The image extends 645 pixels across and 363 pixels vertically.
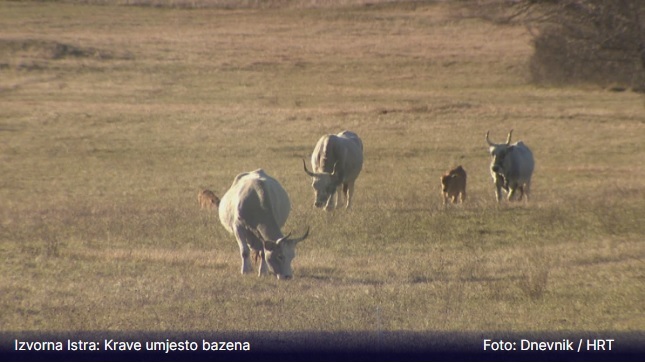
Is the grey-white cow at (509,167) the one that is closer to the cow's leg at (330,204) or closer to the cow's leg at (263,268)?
the cow's leg at (330,204)

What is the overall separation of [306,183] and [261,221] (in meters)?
10.0

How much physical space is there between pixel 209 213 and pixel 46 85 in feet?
92.9

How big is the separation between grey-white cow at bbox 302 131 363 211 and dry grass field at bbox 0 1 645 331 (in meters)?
0.64

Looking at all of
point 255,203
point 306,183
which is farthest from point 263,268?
point 306,183

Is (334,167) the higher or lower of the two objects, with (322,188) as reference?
higher

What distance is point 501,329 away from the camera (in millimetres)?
10328

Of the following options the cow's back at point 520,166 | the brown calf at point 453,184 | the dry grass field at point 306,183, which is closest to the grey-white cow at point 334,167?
the dry grass field at point 306,183

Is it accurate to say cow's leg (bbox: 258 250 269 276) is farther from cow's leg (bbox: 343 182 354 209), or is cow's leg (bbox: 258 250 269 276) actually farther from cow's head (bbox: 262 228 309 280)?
cow's leg (bbox: 343 182 354 209)

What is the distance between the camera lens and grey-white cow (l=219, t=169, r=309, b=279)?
13109mm

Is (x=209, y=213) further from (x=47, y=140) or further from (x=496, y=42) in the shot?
(x=496, y=42)

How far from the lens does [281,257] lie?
13086 millimetres

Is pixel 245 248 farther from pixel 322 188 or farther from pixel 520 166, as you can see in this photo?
pixel 520 166

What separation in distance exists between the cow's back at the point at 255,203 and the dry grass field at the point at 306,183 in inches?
23.0

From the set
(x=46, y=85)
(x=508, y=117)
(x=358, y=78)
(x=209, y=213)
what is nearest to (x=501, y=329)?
(x=209, y=213)
